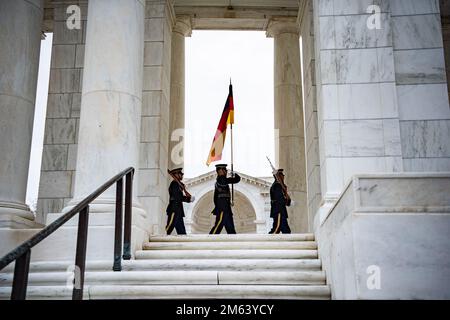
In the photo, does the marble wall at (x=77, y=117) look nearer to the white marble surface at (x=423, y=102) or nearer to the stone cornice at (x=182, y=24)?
the stone cornice at (x=182, y=24)

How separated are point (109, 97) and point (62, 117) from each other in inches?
246

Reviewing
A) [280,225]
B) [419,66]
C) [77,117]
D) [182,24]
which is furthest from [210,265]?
[182,24]

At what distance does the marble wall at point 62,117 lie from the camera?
55.4 ft

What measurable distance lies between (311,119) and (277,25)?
741 cm

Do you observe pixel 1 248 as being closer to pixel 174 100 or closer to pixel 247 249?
pixel 247 249

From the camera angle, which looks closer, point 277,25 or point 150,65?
point 150,65

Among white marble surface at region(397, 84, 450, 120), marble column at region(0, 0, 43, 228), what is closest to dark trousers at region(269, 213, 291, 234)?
white marble surface at region(397, 84, 450, 120)

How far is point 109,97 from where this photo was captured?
11891 millimetres

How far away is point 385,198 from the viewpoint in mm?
7820

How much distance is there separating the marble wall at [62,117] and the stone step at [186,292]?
7.99 m

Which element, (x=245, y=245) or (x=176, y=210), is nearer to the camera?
(x=245, y=245)

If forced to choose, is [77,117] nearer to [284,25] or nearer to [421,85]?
[284,25]
